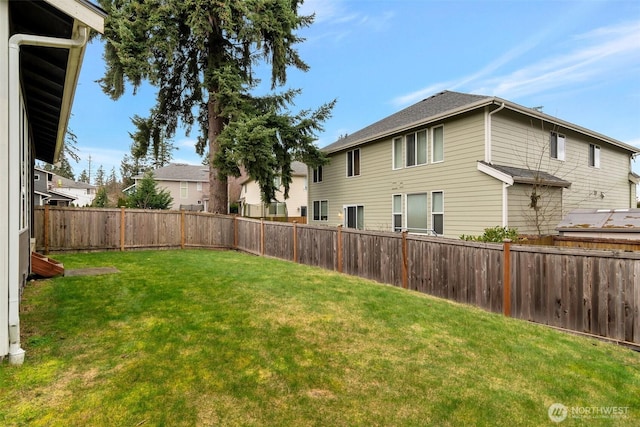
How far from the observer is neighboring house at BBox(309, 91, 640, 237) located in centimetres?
1039

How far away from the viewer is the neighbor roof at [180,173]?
34.8 m

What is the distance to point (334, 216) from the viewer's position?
17188 millimetres

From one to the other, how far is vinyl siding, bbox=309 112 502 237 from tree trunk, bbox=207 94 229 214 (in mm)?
5999

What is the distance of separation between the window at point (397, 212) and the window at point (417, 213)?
437 mm

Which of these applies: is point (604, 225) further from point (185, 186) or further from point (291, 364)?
point (185, 186)

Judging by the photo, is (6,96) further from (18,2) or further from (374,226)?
(374,226)

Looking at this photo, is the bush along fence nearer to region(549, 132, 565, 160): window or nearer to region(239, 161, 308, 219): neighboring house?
region(549, 132, 565, 160): window

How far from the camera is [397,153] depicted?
1358 centimetres

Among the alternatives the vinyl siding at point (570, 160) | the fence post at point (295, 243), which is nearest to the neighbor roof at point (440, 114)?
the vinyl siding at point (570, 160)

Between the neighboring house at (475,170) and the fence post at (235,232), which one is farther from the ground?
the neighboring house at (475,170)

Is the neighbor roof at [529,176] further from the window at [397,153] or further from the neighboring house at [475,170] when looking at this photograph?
the window at [397,153]

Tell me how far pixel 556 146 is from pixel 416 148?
17.2ft

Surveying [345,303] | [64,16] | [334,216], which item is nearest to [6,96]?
[64,16]

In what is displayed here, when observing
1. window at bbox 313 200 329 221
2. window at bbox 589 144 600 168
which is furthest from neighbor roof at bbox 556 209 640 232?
window at bbox 313 200 329 221
